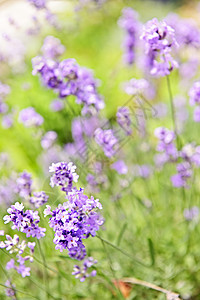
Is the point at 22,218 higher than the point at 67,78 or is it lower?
lower

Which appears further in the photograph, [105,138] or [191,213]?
[191,213]

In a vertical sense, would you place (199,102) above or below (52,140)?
below

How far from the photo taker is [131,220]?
10.3 feet

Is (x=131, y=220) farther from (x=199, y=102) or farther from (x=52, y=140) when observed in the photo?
(x=199, y=102)

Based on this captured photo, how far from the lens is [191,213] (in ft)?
9.36

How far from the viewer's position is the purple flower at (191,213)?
9.29ft

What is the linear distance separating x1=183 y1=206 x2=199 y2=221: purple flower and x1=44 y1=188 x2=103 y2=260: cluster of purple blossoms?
4.60 feet

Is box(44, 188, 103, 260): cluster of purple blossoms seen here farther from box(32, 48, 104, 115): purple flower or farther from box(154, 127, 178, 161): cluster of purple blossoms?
box(154, 127, 178, 161): cluster of purple blossoms

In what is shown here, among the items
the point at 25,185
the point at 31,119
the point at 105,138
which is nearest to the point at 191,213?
the point at 105,138

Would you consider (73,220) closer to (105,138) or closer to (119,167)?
(105,138)

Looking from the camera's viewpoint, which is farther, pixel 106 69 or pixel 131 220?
pixel 106 69

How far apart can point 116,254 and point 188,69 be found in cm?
246

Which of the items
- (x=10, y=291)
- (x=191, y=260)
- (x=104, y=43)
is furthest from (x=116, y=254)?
(x=104, y=43)

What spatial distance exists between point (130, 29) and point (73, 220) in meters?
2.25
